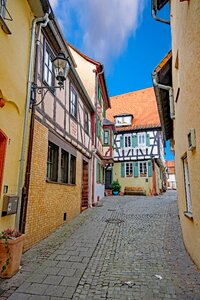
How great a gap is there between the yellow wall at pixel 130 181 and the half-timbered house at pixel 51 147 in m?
10.9

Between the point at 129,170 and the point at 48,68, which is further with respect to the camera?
the point at 129,170

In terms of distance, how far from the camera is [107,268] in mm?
3863

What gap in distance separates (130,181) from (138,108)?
9095mm

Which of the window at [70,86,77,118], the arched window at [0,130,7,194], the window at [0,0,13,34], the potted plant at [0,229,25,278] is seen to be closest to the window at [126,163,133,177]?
the window at [70,86,77,118]

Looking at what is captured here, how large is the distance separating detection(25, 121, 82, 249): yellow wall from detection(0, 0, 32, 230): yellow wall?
0.71 meters

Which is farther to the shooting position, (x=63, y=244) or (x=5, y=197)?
(x=63, y=244)

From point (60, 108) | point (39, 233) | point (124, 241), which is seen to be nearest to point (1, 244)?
point (39, 233)

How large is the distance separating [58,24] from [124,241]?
6.41 m

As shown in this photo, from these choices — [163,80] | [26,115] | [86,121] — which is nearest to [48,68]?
[26,115]

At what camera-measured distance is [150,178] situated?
64.2 ft

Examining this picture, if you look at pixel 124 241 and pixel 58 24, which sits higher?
pixel 58 24

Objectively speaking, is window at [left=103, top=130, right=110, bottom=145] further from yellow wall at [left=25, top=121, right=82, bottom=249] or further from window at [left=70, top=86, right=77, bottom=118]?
yellow wall at [left=25, top=121, right=82, bottom=249]

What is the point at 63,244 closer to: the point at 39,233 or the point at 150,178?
the point at 39,233

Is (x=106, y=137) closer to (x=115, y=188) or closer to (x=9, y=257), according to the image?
(x=115, y=188)
